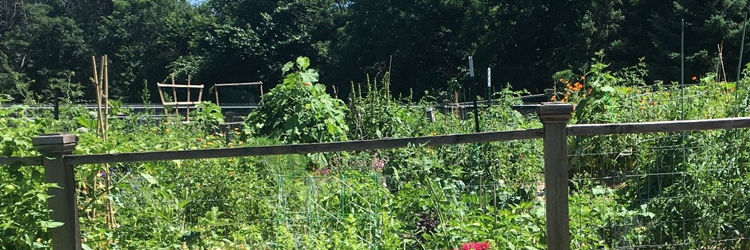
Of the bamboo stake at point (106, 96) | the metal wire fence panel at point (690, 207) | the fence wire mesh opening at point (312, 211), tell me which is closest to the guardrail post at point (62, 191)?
the fence wire mesh opening at point (312, 211)

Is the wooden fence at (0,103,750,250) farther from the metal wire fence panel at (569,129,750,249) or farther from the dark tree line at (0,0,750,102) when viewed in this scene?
the dark tree line at (0,0,750,102)

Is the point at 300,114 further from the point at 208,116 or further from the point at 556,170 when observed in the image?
the point at 556,170

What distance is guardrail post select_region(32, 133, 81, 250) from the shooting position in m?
3.44

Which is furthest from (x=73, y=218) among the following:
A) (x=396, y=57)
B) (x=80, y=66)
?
(x=80, y=66)

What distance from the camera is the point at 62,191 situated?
349cm

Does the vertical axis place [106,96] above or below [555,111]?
above

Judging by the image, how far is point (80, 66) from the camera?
51.2 metres

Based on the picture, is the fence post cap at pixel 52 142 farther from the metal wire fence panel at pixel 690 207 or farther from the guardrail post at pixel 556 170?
the metal wire fence panel at pixel 690 207

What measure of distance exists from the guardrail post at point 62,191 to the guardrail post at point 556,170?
252cm

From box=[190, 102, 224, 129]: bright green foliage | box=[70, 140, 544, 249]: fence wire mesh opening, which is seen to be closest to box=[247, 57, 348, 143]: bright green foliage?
box=[190, 102, 224, 129]: bright green foliage

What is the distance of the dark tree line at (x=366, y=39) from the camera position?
81.9 feet

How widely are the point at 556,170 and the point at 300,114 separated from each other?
15.1ft

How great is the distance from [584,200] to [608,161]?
2.11 m

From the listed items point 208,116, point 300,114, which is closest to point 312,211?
point 300,114
